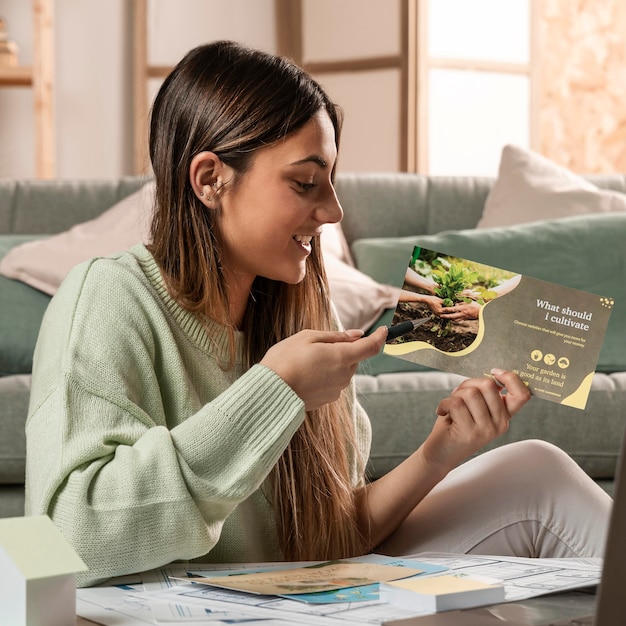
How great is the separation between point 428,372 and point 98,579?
130cm

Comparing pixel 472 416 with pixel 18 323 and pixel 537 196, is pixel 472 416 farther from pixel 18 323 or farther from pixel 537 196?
pixel 537 196

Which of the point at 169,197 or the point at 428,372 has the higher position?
the point at 169,197

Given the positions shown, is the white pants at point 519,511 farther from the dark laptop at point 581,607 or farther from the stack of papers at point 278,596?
the dark laptop at point 581,607

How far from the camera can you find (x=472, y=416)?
1.22 metres

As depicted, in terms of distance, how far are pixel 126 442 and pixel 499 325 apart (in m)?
0.40

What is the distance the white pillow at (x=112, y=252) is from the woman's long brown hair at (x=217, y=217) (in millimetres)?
953

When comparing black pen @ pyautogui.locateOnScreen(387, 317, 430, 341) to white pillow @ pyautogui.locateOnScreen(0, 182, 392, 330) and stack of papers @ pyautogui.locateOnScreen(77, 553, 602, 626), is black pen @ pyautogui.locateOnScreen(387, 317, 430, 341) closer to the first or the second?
stack of papers @ pyautogui.locateOnScreen(77, 553, 602, 626)

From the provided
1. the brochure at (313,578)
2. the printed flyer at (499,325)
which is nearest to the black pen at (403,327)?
the printed flyer at (499,325)

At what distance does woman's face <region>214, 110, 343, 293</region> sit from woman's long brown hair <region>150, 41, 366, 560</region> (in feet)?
0.05

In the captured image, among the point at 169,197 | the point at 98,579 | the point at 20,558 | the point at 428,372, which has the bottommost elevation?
the point at 428,372

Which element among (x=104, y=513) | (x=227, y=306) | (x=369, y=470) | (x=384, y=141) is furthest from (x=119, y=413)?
(x=384, y=141)

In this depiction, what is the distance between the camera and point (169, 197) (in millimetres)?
1245

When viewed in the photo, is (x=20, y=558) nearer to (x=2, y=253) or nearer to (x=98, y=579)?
(x=98, y=579)

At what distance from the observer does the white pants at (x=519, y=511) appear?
1.19 m
